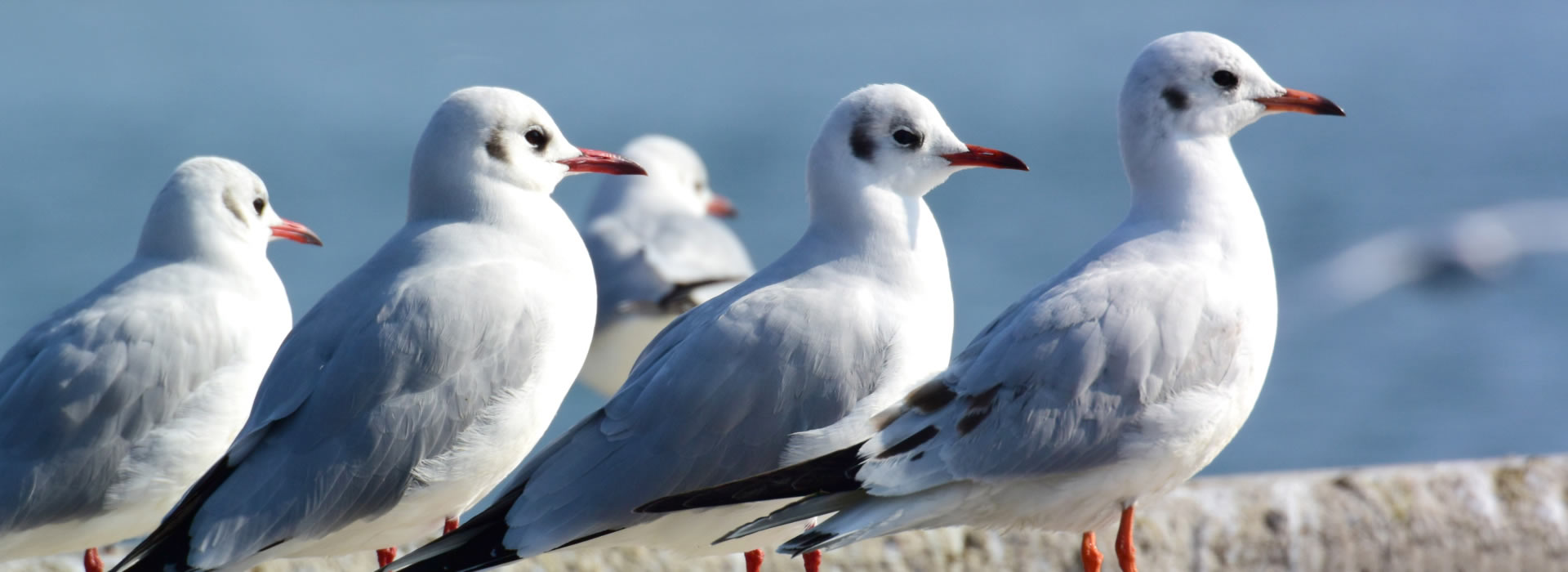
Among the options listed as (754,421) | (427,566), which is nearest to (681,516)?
(754,421)

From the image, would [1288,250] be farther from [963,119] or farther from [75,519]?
[75,519]

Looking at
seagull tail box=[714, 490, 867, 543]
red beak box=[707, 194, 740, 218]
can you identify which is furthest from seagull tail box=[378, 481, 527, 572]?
red beak box=[707, 194, 740, 218]

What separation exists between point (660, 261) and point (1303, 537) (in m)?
3.41

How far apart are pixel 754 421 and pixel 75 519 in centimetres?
179

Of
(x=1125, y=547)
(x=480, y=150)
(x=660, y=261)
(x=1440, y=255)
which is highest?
(x=1440, y=255)

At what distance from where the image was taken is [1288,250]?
2705 centimetres

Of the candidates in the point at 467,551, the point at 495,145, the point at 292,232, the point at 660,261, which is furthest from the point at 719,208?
the point at 467,551

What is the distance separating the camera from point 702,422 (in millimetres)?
3752

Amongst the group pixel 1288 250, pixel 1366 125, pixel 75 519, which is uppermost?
pixel 1366 125

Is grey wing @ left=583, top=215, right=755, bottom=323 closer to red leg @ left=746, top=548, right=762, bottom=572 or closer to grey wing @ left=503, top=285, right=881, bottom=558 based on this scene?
red leg @ left=746, top=548, right=762, bottom=572

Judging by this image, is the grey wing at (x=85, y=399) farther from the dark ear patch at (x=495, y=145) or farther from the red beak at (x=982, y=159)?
the red beak at (x=982, y=159)

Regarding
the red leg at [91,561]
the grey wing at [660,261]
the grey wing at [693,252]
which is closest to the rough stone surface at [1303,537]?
the red leg at [91,561]

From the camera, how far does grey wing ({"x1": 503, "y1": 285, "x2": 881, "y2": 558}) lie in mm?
3711

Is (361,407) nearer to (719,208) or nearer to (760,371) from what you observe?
(760,371)
